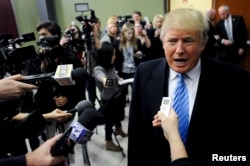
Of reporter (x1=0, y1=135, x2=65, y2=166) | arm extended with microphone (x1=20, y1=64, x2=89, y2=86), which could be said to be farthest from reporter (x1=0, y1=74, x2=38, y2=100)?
reporter (x1=0, y1=135, x2=65, y2=166)

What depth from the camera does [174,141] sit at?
34.3 inches

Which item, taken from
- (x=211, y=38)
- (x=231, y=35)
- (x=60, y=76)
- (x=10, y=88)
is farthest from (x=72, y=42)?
(x=231, y=35)

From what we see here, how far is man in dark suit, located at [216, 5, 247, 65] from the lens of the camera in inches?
169

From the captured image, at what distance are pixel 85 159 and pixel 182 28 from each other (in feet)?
6.09

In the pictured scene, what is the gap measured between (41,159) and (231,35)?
4.39 metres

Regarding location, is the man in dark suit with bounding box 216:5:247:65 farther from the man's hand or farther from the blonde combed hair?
the man's hand

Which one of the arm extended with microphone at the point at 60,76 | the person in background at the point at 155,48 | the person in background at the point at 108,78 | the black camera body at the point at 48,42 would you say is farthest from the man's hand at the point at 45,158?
the person in background at the point at 155,48

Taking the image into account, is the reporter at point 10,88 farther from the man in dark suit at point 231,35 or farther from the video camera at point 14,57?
the man in dark suit at point 231,35

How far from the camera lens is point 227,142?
1.17 meters

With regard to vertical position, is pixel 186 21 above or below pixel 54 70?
above

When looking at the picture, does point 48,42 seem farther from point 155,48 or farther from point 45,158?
point 155,48

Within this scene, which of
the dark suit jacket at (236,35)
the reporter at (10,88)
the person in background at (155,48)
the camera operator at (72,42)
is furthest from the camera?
the dark suit jacket at (236,35)

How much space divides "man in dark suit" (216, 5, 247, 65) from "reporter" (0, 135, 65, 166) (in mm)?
4204

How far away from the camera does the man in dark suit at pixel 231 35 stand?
430 centimetres
